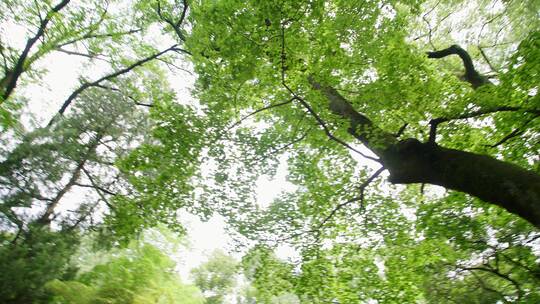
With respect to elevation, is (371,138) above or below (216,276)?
below

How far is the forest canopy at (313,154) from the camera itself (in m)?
5.54

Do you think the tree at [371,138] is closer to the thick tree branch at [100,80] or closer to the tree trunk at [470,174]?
the tree trunk at [470,174]

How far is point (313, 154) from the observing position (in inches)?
340

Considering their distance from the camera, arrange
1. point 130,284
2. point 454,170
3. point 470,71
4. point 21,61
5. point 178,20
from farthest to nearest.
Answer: point 21,61 < point 178,20 < point 130,284 < point 470,71 < point 454,170

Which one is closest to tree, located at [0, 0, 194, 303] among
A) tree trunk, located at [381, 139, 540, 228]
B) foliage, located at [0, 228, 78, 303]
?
foliage, located at [0, 228, 78, 303]

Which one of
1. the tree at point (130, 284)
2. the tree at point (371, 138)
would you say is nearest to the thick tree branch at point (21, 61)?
the tree at point (130, 284)

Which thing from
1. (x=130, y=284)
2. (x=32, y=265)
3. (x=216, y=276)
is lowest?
(x=32, y=265)

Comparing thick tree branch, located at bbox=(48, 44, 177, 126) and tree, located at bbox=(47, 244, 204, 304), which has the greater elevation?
thick tree branch, located at bbox=(48, 44, 177, 126)

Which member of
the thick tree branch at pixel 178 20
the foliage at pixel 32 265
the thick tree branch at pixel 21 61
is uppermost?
the thick tree branch at pixel 178 20

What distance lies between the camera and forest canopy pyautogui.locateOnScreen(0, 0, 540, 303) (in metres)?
5.54

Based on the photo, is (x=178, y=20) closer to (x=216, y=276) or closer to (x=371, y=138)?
(x=371, y=138)

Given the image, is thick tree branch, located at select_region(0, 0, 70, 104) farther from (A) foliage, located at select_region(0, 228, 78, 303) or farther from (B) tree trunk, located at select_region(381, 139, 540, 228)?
(B) tree trunk, located at select_region(381, 139, 540, 228)

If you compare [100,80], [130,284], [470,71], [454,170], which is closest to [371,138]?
[454,170]

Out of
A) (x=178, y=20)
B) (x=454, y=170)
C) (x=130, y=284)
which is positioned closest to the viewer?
(x=454, y=170)
